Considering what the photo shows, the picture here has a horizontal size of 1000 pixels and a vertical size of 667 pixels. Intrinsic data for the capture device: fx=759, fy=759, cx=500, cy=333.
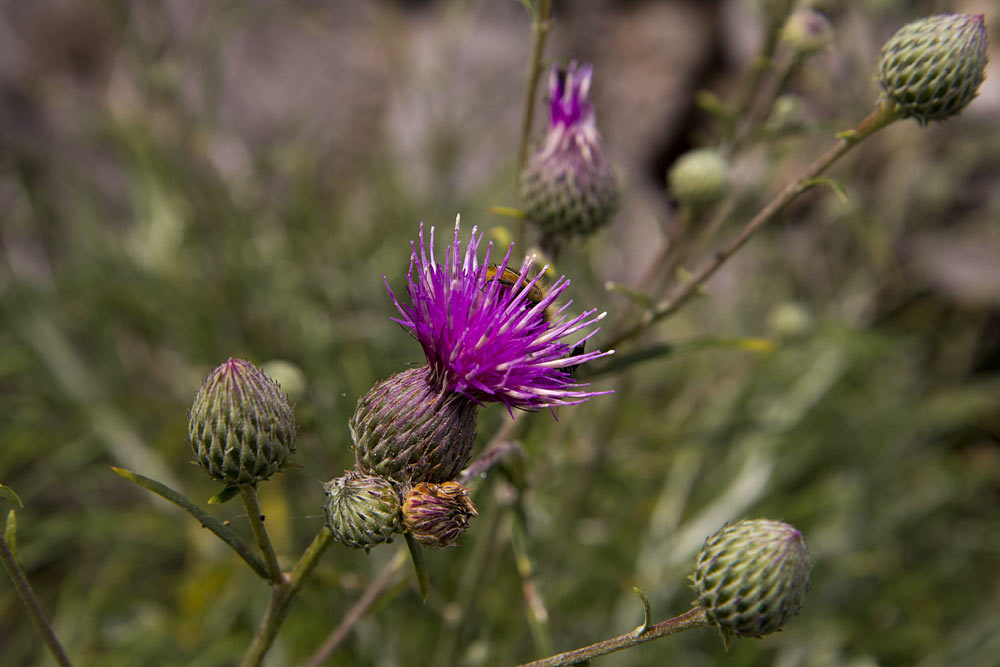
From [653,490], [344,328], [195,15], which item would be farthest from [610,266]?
[195,15]

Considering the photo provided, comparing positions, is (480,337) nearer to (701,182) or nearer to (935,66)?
(701,182)

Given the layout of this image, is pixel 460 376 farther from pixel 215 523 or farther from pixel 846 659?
pixel 846 659

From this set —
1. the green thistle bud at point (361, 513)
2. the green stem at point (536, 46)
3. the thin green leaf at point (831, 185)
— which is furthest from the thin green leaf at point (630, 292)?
the green thistle bud at point (361, 513)

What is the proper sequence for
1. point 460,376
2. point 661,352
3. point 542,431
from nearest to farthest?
point 460,376
point 661,352
point 542,431

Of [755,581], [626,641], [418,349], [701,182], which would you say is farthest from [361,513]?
[418,349]

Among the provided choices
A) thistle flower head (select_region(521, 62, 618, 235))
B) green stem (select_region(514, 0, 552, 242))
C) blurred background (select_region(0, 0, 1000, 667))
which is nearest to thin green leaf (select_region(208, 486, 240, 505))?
blurred background (select_region(0, 0, 1000, 667))
